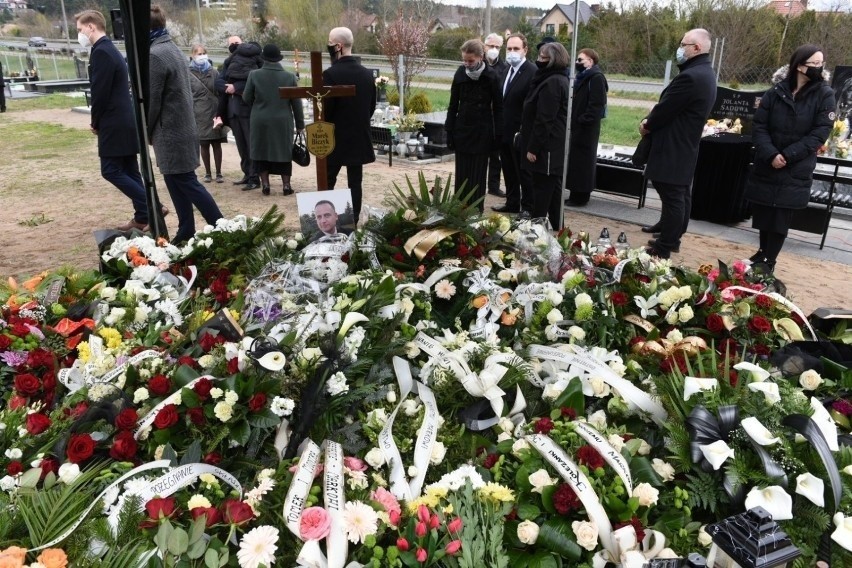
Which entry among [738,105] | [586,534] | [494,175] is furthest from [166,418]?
[738,105]

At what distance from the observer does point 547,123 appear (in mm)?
5230

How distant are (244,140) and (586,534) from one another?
6.80m

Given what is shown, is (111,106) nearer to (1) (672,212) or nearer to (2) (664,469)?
(1) (672,212)

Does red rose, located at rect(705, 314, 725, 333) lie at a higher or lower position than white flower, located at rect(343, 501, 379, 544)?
higher

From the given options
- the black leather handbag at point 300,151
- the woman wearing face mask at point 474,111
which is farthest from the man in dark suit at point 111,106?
the woman wearing face mask at point 474,111

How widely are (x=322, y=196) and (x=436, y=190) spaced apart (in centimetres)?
58

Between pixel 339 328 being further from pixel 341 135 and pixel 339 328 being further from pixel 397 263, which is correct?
pixel 341 135

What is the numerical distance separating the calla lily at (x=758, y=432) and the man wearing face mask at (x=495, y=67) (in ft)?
16.2

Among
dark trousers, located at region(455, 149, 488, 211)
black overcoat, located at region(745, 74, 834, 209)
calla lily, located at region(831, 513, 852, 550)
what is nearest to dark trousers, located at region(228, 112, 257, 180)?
dark trousers, located at region(455, 149, 488, 211)

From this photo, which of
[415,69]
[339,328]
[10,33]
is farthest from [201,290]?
[10,33]

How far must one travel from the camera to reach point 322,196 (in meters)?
3.28

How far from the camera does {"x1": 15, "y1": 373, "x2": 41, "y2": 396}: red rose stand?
2.00 metres

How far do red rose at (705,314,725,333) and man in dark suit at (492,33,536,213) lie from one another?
3746mm

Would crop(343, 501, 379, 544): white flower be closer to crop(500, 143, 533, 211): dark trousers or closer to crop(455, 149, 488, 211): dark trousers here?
crop(455, 149, 488, 211): dark trousers
